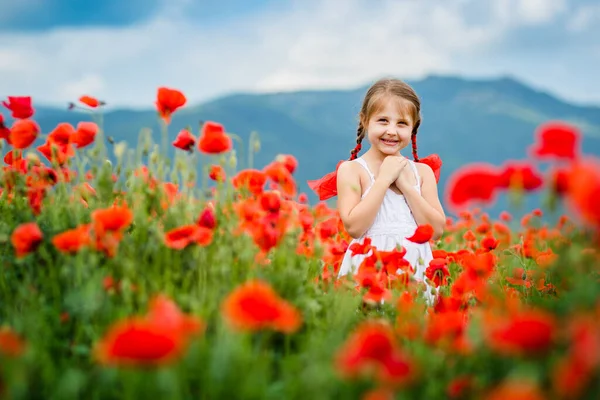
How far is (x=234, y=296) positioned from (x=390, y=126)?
7.86ft

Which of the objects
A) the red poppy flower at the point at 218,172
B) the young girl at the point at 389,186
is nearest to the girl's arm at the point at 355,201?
the young girl at the point at 389,186

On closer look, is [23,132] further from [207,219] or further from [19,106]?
[207,219]

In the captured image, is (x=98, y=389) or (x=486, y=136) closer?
(x=98, y=389)

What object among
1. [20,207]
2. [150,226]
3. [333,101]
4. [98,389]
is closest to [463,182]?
[98,389]

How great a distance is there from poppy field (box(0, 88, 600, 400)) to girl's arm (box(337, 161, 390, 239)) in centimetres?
28

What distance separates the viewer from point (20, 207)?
2.86m

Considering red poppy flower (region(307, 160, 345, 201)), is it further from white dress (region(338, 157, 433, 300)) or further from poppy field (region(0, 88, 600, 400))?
poppy field (region(0, 88, 600, 400))

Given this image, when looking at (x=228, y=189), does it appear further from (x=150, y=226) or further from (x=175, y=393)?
(x=175, y=393)

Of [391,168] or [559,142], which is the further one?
[391,168]

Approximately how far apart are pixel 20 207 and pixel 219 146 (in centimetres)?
107

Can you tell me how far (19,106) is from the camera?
9.80 feet

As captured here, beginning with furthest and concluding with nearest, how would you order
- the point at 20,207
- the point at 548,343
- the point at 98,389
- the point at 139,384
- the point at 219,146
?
1. the point at 20,207
2. the point at 219,146
3. the point at 98,389
4. the point at 139,384
5. the point at 548,343

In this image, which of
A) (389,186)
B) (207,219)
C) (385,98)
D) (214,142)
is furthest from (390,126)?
(207,219)

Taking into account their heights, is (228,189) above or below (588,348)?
above
